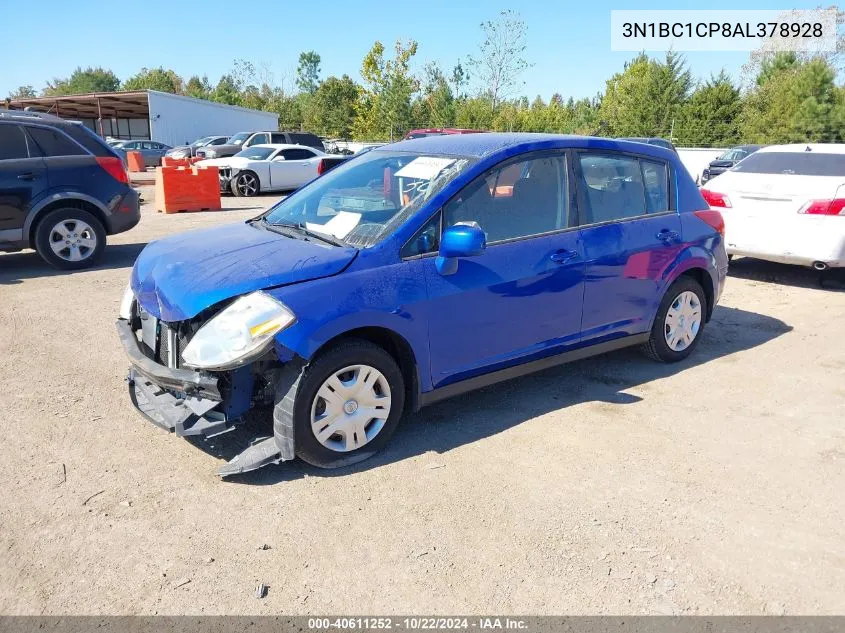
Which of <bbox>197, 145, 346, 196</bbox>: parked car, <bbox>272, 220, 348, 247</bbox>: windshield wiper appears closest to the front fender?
<bbox>272, 220, 348, 247</bbox>: windshield wiper

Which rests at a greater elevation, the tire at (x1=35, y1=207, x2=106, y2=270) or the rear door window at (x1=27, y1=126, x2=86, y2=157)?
the rear door window at (x1=27, y1=126, x2=86, y2=157)

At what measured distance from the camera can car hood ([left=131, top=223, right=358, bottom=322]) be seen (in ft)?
11.4

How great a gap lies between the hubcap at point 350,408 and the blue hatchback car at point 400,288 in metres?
0.01

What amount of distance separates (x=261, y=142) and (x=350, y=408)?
22.2 metres

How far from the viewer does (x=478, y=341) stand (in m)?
4.09

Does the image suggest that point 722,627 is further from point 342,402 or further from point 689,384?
point 689,384

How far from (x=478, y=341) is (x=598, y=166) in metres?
1.66

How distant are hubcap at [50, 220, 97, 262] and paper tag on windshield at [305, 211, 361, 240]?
565cm

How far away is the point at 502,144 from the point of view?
14.5 ft

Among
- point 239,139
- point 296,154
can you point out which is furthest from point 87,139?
point 239,139

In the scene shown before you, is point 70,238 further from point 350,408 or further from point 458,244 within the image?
point 458,244

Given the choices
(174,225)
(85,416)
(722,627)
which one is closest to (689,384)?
(722,627)

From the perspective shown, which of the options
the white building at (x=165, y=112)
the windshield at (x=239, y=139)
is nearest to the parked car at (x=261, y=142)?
the windshield at (x=239, y=139)

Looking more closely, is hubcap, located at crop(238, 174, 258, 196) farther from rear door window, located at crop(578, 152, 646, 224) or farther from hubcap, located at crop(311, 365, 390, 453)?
hubcap, located at crop(311, 365, 390, 453)
